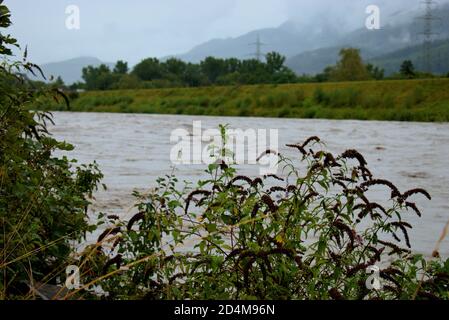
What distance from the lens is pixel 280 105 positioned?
37.1 m

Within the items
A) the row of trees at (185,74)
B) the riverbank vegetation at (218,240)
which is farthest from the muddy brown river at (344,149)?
the row of trees at (185,74)

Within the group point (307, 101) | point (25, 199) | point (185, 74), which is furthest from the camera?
point (185, 74)

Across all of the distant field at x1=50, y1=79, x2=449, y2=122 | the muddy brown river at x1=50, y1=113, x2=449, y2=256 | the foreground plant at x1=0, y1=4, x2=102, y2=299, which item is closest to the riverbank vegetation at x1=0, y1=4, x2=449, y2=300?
the foreground plant at x1=0, y1=4, x2=102, y2=299

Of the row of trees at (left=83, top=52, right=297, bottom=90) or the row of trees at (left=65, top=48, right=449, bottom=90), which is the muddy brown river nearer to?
the row of trees at (left=65, top=48, right=449, bottom=90)

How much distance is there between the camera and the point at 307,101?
36625 mm

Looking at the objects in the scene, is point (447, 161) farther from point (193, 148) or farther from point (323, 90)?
point (323, 90)

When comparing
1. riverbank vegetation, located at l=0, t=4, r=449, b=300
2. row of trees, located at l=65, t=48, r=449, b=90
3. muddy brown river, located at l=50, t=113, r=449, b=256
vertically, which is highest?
row of trees, located at l=65, t=48, r=449, b=90

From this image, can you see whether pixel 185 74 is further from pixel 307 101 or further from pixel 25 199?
pixel 25 199

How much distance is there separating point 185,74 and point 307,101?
69.9m

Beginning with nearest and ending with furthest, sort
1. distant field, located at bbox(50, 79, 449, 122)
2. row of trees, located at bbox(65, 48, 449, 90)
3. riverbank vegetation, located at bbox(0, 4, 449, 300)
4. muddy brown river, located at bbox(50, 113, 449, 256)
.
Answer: riverbank vegetation, located at bbox(0, 4, 449, 300) → muddy brown river, located at bbox(50, 113, 449, 256) → distant field, located at bbox(50, 79, 449, 122) → row of trees, located at bbox(65, 48, 449, 90)

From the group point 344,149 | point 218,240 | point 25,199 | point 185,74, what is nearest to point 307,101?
point 344,149

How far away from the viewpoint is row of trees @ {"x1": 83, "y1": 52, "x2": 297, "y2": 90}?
7350 centimetres

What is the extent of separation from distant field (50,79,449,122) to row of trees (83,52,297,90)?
13274mm

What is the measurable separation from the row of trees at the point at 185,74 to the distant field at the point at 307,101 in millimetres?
13274
